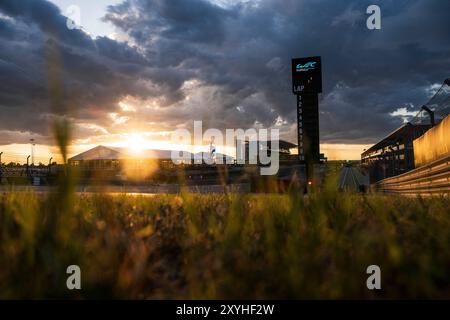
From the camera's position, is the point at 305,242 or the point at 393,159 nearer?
the point at 305,242

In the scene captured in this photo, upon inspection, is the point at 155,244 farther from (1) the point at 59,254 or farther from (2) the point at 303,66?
(2) the point at 303,66

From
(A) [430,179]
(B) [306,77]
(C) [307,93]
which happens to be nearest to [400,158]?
(B) [306,77]

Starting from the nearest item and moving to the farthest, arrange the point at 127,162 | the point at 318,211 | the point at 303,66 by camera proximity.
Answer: the point at 318,211
the point at 303,66
the point at 127,162

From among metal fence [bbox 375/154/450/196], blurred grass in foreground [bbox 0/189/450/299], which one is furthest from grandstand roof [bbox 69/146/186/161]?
blurred grass in foreground [bbox 0/189/450/299]

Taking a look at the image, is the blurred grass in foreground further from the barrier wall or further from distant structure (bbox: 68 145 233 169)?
distant structure (bbox: 68 145 233 169)

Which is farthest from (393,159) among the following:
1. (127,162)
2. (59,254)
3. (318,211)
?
(127,162)

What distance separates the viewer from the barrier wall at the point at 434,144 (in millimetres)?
8547

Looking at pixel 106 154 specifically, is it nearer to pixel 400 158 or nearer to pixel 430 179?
pixel 400 158

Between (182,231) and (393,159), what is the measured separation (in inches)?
1033

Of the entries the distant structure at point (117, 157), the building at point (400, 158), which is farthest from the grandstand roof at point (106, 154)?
the building at point (400, 158)

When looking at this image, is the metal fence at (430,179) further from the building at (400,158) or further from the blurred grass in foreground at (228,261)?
the blurred grass in foreground at (228,261)

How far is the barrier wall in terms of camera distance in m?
8.55
